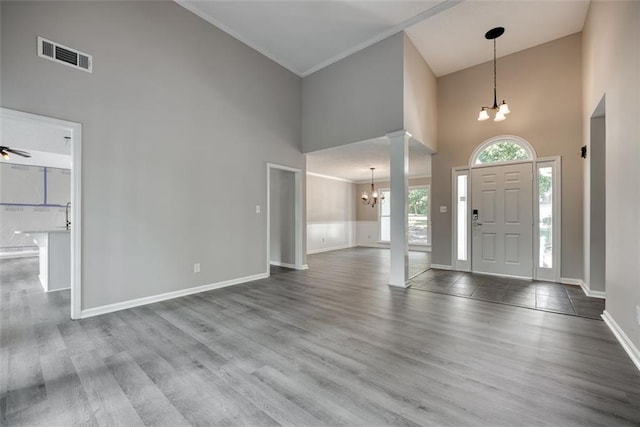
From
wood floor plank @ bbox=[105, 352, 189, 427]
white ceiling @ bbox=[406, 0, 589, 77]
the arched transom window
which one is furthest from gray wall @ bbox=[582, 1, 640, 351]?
wood floor plank @ bbox=[105, 352, 189, 427]

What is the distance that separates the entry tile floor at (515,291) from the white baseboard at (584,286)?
2.8 inches

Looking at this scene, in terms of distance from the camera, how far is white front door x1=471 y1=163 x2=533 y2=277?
468 centimetres

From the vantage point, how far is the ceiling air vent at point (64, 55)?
272 centimetres

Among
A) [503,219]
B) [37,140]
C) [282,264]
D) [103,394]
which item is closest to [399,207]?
[503,219]

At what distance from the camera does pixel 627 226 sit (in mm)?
2223

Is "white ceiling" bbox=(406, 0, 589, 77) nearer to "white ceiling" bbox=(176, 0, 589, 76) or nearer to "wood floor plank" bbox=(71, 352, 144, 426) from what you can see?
"white ceiling" bbox=(176, 0, 589, 76)

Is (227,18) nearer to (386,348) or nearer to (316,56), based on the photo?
(316,56)

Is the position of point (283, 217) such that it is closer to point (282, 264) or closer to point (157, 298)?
point (282, 264)

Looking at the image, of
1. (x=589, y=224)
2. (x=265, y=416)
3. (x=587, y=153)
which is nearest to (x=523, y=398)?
(x=265, y=416)

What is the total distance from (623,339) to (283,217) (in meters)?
5.18

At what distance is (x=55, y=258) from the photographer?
404 centimetres

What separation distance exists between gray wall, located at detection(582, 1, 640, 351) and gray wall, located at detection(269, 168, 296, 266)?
15.2 ft

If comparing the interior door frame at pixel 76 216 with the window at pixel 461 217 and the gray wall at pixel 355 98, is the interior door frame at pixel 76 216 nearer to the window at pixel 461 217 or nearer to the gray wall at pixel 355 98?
the gray wall at pixel 355 98

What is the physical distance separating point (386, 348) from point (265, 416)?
3.78 ft
